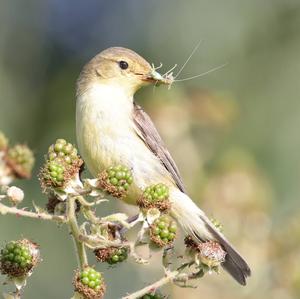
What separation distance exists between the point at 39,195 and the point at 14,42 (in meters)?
2.17

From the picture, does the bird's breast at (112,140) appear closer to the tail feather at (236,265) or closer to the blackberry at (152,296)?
the tail feather at (236,265)

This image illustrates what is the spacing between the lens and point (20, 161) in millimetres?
3533

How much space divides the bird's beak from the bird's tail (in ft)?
2.39

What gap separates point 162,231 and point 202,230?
4.17 ft

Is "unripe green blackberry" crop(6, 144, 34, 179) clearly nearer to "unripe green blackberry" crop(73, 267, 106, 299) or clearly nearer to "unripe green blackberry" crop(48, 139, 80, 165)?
"unripe green blackberry" crop(48, 139, 80, 165)

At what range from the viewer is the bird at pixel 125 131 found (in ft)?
17.7

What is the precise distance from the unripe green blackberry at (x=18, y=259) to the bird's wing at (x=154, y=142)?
2.16m

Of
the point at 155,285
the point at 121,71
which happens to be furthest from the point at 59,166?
the point at 121,71

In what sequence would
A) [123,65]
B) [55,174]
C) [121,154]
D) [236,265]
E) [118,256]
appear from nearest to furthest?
[55,174] < [118,256] < [236,265] < [121,154] < [123,65]

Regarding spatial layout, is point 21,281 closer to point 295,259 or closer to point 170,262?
point 170,262

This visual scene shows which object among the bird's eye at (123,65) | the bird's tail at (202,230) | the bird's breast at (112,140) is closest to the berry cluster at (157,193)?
the bird's tail at (202,230)

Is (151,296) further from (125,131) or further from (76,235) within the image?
(125,131)

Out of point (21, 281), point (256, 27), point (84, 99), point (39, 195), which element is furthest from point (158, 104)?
point (256, 27)

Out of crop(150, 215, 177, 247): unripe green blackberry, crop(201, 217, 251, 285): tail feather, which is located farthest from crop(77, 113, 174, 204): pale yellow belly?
crop(150, 215, 177, 247): unripe green blackberry
